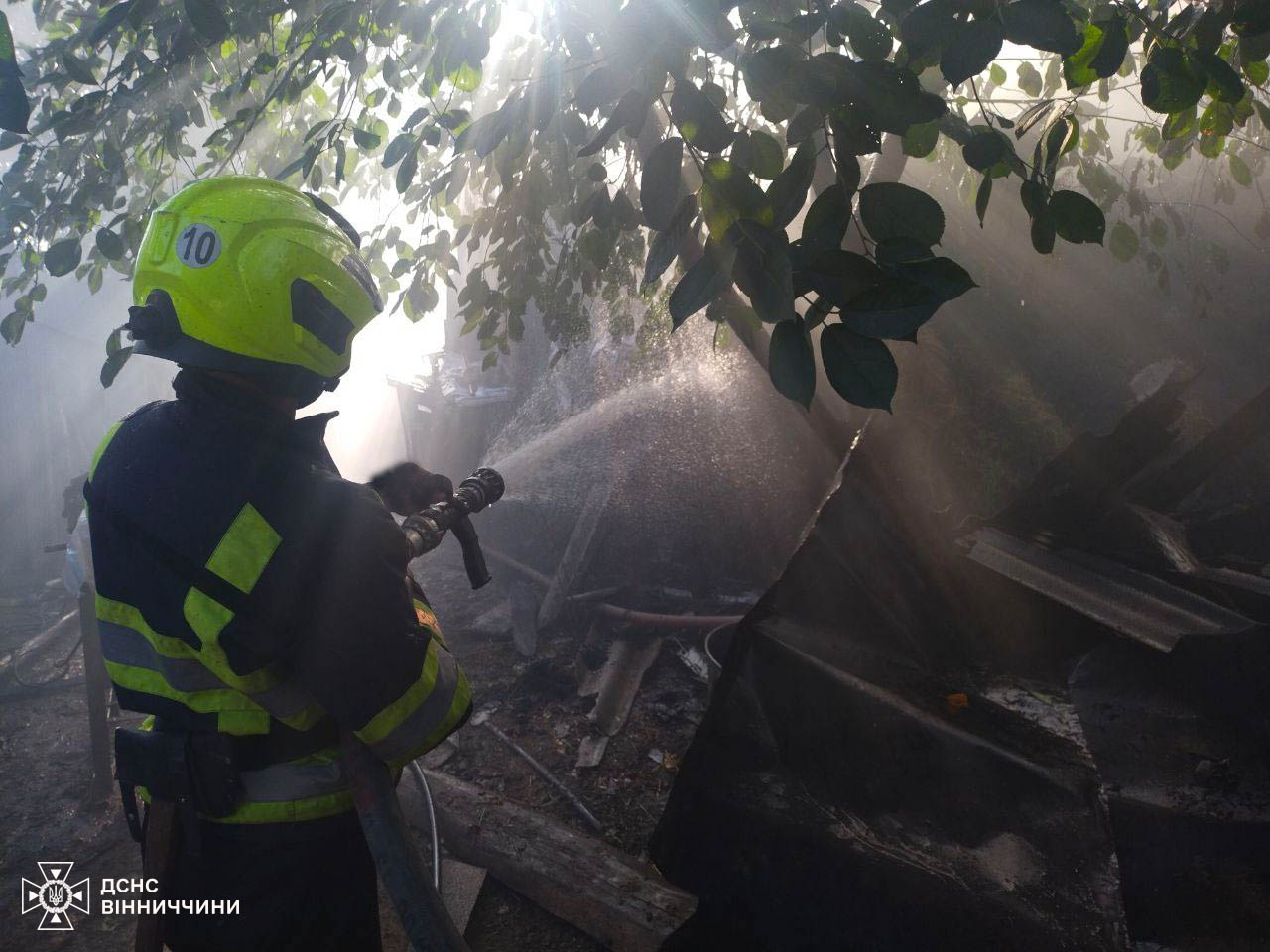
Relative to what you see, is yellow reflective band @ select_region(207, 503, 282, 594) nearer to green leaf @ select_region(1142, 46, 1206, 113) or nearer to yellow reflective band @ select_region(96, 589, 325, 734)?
yellow reflective band @ select_region(96, 589, 325, 734)

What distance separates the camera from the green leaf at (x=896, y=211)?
965 millimetres

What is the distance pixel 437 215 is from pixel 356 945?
2759mm

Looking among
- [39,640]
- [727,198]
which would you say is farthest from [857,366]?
[39,640]

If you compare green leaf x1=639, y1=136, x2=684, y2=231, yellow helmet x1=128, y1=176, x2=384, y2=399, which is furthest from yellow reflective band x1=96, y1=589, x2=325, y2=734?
green leaf x1=639, y1=136, x2=684, y2=231

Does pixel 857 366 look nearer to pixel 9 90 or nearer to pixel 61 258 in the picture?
pixel 9 90

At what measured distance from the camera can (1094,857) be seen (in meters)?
1.73

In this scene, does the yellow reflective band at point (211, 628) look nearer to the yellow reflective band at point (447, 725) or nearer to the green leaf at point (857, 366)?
the yellow reflective band at point (447, 725)

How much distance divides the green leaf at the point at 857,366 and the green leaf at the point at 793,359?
4cm

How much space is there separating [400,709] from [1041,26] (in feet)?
4.94

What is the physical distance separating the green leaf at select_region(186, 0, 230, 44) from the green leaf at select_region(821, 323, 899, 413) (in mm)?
1537

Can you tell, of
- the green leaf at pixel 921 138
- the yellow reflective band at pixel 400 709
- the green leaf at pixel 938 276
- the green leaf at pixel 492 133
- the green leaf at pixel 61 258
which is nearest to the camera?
the green leaf at pixel 938 276

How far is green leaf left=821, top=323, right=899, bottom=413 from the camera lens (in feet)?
2.88

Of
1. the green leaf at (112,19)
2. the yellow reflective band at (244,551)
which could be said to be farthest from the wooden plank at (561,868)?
the green leaf at (112,19)

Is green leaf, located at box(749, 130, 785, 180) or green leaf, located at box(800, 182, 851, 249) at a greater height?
green leaf, located at box(749, 130, 785, 180)
